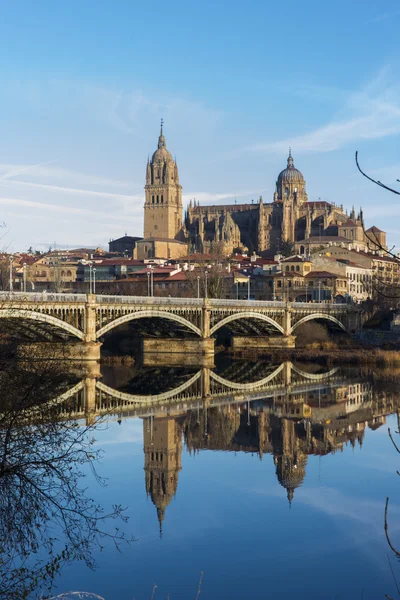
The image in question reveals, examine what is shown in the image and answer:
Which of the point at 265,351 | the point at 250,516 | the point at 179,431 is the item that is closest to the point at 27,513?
the point at 250,516

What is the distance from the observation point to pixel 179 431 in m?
32.0

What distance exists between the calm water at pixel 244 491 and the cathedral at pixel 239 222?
92751mm

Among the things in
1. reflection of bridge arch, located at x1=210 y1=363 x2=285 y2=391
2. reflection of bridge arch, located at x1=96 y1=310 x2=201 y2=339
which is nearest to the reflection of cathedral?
reflection of bridge arch, located at x1=210 y1=363 x2=285 y2=391

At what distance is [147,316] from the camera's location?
52.8 m

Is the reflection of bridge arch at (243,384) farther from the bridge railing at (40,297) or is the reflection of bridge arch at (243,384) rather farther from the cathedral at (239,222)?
the cathedral at (239,222)

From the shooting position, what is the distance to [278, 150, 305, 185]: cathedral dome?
158125 millimetres

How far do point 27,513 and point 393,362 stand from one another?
43.9m

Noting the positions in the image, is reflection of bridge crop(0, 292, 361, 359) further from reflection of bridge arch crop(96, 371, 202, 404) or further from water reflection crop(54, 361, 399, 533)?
reflection of bridge arch crop(96, 371, 202, 404)

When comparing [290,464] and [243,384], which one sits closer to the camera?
[290,464]

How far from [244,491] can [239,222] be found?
135470 millimetres

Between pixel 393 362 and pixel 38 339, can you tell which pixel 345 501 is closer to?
pixel 38 339

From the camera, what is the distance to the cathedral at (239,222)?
447ft

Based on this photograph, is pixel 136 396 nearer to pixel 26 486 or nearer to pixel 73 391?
pixel 73 391

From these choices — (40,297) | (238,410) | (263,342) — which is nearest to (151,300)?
(40,297)
